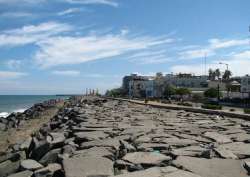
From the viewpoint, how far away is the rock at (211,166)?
17.6 ft

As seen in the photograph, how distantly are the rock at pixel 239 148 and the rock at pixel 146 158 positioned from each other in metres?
1.17

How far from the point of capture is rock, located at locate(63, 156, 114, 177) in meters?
5.49

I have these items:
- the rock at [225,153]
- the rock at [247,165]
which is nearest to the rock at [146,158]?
the rock at [225,153]

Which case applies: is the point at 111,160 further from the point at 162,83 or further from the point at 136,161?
the point at 162,83

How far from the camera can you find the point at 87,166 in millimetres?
5883

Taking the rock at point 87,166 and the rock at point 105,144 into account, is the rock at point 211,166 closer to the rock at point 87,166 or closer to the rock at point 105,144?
the rock at point 87,166

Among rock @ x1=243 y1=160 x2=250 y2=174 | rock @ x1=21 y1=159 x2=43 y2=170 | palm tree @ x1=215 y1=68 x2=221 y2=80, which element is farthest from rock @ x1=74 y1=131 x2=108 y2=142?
palm tree @ x1=215 y1=68 x2=221 y2=80

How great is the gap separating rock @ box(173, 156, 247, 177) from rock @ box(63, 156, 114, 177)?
2.97 ft

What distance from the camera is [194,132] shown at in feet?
32.1

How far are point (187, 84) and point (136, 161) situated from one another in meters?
101

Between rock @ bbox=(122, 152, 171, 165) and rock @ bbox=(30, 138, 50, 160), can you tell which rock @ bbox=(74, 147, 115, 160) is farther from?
rock @ bbox=(30, 138, 50, 160)

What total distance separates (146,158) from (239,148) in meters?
1.81

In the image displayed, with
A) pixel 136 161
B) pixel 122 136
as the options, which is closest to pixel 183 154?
pixel 136 161

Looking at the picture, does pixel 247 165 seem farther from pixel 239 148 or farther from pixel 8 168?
pixel 8 168
